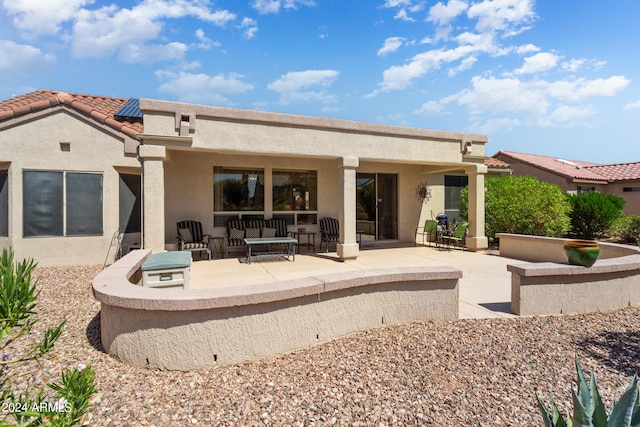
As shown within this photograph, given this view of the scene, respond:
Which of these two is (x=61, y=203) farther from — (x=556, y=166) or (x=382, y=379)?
(x=556, y=166)

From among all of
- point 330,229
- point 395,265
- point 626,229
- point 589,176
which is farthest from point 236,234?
point 589,176

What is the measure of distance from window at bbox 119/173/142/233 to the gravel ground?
222 inches

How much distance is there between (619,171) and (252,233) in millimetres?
26331

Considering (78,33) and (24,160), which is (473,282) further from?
(78,33)

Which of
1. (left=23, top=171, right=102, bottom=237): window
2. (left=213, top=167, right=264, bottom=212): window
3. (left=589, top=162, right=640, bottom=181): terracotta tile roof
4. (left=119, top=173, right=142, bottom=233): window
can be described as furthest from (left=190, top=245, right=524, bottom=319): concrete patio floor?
(left=589, top=162, right=640, bottom=181): terracotta tile roof

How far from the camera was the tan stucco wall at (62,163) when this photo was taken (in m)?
8.66

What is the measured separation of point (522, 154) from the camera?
25.4m

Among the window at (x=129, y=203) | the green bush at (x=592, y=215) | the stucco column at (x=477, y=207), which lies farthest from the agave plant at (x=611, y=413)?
the green bush at (x=592, y=215)

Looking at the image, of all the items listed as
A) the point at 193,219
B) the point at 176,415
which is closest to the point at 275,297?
the point at 176,415

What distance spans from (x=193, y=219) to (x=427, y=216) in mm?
9149

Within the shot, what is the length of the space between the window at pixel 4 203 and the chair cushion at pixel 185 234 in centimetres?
430

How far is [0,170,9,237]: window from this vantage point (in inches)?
344

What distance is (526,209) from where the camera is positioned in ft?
38.1

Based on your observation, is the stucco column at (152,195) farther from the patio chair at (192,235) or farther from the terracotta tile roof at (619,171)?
the terracotta tile roof at (619,171)
